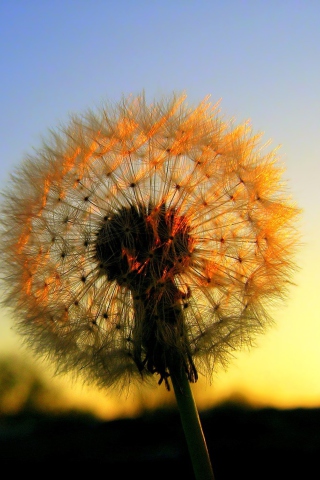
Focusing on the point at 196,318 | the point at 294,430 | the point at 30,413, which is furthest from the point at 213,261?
the point at 30,413

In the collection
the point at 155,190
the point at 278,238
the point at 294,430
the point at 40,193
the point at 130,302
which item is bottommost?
the point at 294,430

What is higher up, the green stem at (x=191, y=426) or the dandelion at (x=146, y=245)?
the dandelion at (x=146, y=245)

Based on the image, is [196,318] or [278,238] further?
[278,238]

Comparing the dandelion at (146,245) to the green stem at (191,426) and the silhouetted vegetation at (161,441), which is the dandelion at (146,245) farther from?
the silhouetted vegetation at (161,441)

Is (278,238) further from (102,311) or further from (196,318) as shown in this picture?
(102,311)

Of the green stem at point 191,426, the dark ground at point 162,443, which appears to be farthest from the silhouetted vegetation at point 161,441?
the green stem at point 191,426
